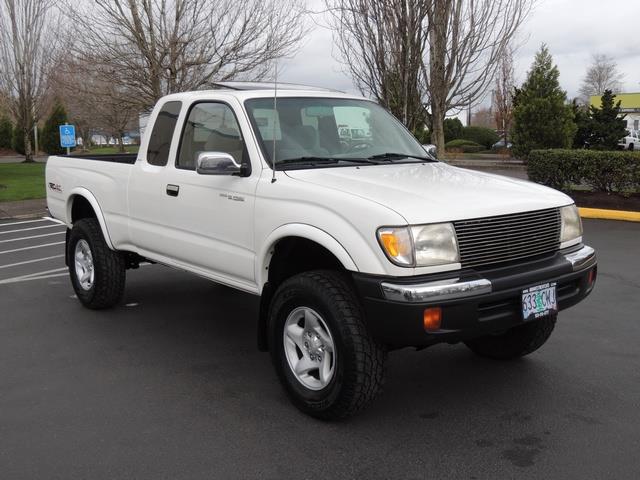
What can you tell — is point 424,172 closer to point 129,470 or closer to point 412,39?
point 129,470

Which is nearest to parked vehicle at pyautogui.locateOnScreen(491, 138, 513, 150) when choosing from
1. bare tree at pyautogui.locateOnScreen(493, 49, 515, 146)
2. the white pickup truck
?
bare tree at pyautogui.locateOnScreen(493, 49, 515, 146)

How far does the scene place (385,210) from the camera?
3.45 m

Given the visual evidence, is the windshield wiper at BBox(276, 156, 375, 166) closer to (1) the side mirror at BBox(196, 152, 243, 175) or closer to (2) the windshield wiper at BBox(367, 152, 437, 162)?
(2) the windshield wiper at BBox(367, 152, 437, 162)

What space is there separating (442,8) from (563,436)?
1034 cm

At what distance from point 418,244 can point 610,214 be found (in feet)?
32.3

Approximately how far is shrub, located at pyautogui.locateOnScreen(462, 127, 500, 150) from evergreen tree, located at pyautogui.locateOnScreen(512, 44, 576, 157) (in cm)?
1571

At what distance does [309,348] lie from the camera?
12.9 ft

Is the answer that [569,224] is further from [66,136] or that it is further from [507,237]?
[66,136]

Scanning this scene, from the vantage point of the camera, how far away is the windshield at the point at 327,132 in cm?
445

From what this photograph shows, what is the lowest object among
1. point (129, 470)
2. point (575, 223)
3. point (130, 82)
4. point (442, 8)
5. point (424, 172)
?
point (129, 470)

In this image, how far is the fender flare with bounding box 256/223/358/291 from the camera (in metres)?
3.55

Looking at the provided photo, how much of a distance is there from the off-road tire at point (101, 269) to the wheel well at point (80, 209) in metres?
0.27

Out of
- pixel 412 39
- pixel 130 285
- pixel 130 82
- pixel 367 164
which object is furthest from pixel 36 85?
pixel 367 164

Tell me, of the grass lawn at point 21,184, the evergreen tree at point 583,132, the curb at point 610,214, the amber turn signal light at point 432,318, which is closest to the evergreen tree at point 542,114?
the evergreen tree at point 583,132
